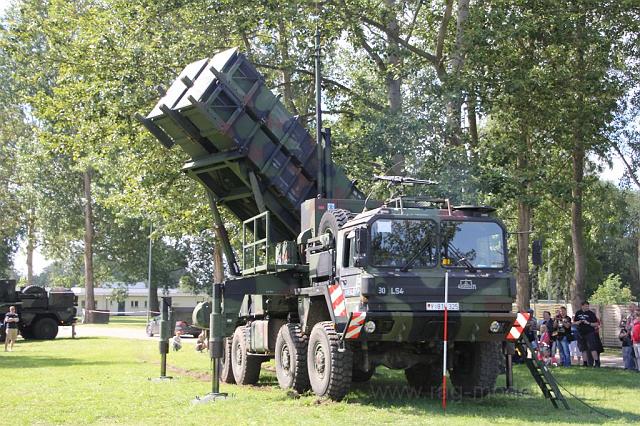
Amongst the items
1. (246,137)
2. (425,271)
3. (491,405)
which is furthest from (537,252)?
(246,137)

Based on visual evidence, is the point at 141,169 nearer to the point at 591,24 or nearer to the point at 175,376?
the point at 175,376

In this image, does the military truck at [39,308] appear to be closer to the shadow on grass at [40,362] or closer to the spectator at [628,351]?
the shadow on grass at [40,362]

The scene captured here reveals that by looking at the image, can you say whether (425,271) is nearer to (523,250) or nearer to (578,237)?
(523,250)

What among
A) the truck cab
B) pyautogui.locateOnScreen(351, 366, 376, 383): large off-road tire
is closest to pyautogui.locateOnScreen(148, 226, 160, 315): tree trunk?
pyautogui.locateOnScreen(351, 366, 376, 383): large off-road tire

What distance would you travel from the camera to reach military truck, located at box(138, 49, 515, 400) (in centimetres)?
1115

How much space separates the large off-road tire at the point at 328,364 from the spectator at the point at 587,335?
938 centimetres

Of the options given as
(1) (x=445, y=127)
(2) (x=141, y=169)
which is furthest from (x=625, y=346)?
(2) (x=141, y=169)

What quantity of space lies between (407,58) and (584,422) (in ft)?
39.8

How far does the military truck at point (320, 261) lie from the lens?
36.6 feet

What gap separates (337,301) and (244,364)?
4.02m

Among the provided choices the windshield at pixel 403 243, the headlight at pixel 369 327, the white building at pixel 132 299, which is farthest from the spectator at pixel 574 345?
the white building at pixel 132 299

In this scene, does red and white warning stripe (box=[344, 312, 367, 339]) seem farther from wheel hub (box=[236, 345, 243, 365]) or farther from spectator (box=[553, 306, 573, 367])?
spectator (box=[553, 306, 573, 367])

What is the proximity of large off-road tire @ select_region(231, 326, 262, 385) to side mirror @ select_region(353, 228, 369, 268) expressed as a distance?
4.68 meters

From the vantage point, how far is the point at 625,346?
1911cm
